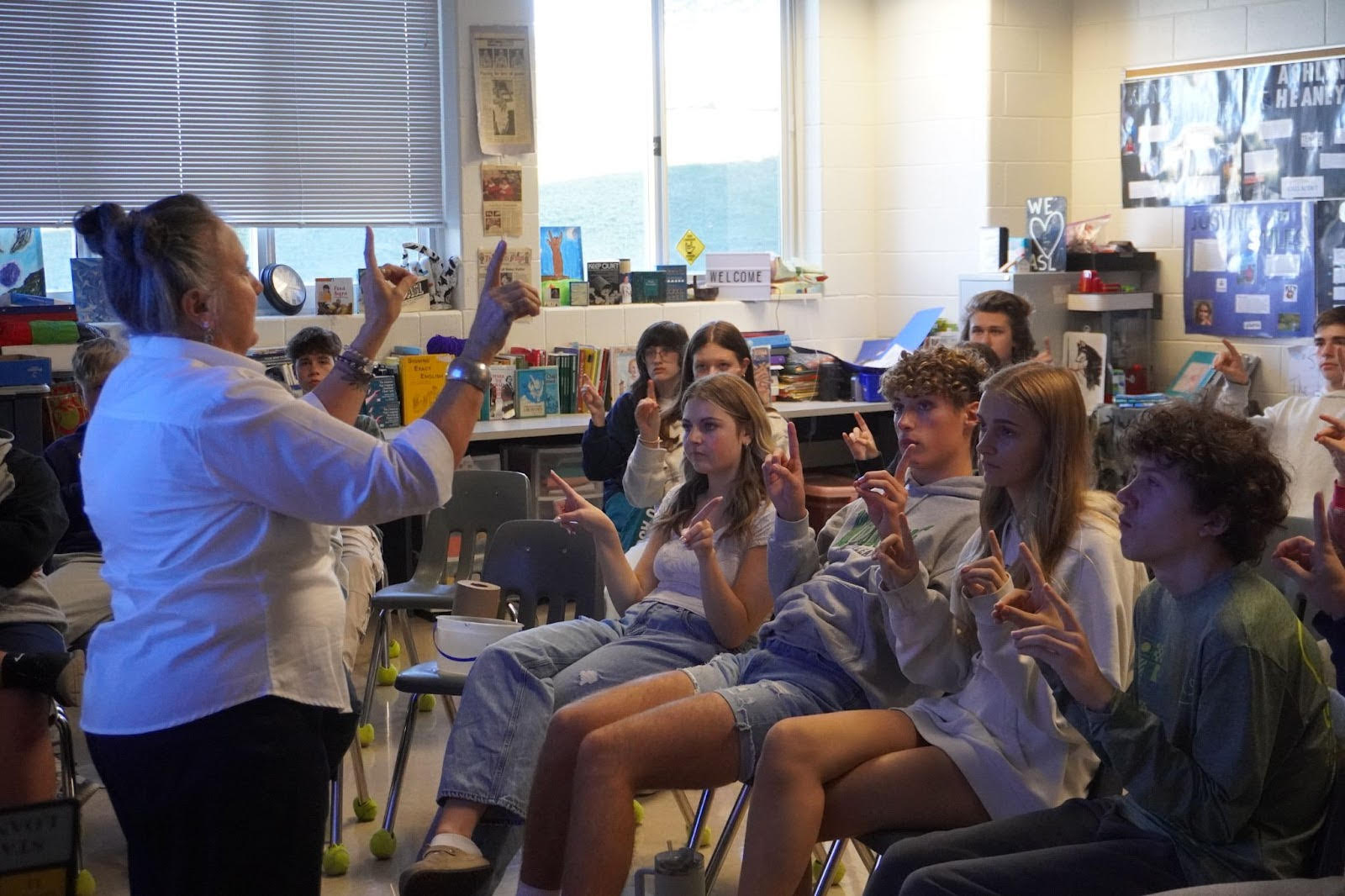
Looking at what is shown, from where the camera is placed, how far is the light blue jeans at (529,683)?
2824 millimetres

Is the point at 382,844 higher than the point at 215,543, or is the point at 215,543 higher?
the point at 215,543

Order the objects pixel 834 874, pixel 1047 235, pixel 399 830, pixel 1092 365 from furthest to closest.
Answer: pixel 1047 235 → pixel 1092 365 → pixel 399 830 → pixel 834 874

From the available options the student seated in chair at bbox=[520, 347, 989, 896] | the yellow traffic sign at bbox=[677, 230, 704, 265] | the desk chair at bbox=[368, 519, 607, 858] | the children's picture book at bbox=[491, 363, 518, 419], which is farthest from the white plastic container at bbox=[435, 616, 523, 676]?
the yellow traffic sign at bbox=[677, 230, 704, 265]

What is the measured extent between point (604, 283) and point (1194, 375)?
2.46m

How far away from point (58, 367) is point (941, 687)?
144 inches

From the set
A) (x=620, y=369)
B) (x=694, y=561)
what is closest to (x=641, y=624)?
(x=694, y=561)

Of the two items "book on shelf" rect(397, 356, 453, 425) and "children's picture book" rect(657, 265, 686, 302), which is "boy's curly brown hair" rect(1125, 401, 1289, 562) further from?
"children's picture book" rect(657, 265, 686, 302)

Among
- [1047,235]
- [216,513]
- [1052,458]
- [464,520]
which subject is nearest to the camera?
[216,513]

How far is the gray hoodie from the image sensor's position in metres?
2.55

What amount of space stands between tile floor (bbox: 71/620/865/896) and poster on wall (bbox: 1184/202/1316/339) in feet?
10.3

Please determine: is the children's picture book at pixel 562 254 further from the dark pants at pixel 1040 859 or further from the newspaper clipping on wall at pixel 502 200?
the dark pants at pixel 1040 859

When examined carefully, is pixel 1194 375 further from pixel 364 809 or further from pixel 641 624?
pixel 364 809

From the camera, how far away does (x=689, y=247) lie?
6.43m

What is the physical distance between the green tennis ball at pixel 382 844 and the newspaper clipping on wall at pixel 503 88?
10.5 feet
